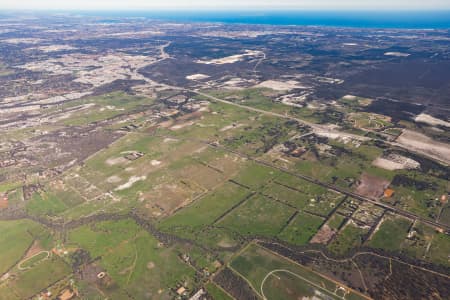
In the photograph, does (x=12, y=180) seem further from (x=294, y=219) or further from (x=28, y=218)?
(x=294, y=219)

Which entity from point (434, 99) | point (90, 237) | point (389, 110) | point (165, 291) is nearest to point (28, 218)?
point (90, 237)

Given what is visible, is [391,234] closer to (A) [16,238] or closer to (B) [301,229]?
(B) [301,229]

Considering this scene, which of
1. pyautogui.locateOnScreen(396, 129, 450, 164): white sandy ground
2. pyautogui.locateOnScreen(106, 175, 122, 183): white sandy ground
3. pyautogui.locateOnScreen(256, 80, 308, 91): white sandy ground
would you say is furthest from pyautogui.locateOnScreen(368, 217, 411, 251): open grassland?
pyautogui.locateOnScreen(256, 80, 308, 91): white sandy ground

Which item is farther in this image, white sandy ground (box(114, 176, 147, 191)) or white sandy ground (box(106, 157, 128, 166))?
white sandy ground (box(106, 157, 128, 166))

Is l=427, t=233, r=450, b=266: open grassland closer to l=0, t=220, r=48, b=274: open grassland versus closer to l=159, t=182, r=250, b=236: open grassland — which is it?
l=159, t=182, r=250, b=236: open grassland

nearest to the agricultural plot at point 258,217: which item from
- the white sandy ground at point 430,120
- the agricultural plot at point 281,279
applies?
the agricultural plot at point 281,279

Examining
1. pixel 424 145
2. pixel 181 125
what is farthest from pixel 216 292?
pixel 424 145
